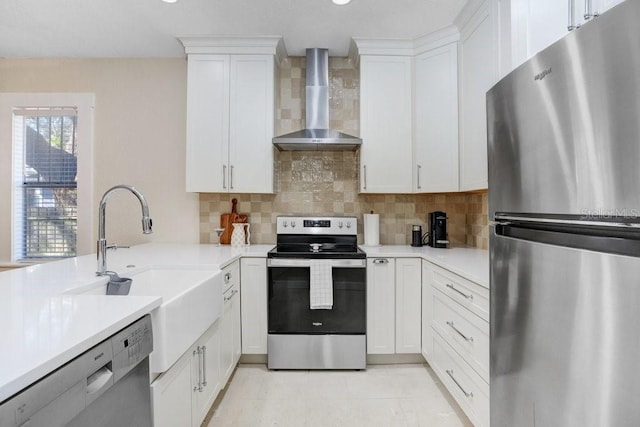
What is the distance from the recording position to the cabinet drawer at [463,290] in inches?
61.7

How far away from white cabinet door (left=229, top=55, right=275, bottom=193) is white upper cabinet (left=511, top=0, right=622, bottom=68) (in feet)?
5.77

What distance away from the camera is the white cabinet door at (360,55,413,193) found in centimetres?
279

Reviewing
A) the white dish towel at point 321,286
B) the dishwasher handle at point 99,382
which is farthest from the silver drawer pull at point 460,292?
the dishwasher handle at point 99,382

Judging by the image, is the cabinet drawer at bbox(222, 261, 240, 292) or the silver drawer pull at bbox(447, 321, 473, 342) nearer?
the silver drawer pull at bbox(447, 321, 473, 342)

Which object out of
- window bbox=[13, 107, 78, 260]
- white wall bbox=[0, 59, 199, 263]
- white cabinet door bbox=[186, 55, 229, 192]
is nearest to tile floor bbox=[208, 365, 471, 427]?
white cabinet door bbox=[186, 55, 229, 192]

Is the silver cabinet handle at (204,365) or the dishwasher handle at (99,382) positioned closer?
the dishwasher handle at (99,382)

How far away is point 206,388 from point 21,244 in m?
2.55

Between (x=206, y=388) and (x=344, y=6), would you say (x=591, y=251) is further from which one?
(x=344, y=6)

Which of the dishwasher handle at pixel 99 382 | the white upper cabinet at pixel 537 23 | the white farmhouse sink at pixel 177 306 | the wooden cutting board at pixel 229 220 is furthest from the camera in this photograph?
the wooden cutting board at pixel 229 220

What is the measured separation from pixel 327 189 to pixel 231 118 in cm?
101

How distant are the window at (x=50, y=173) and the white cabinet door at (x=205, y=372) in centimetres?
189

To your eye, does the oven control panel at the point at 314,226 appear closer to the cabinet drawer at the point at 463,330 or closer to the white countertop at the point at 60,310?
the white countertop at the point at 60,310

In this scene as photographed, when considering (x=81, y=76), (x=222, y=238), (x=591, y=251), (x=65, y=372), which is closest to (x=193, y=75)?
(x=81, y=76)

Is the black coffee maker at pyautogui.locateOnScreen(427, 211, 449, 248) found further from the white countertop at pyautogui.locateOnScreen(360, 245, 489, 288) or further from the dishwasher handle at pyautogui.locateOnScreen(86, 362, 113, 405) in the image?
the dishwasher handle at pyautogui.locateOnScreen(86, 362, 113, 405)
